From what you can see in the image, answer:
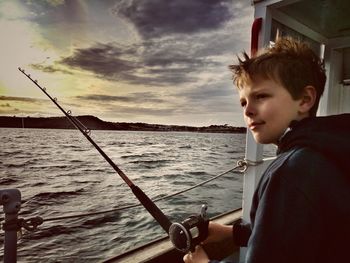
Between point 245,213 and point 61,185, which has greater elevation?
point 245,213

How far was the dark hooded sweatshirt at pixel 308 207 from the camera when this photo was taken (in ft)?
2.94

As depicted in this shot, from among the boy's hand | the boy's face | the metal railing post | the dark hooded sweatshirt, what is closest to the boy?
the dark hooded sweatshirt

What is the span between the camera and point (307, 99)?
4.35ft

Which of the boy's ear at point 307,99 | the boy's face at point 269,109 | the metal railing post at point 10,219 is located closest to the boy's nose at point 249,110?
the boy's face at point 269,109

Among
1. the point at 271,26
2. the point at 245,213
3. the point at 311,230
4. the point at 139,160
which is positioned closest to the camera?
the point at 311,230

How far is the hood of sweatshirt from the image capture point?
3.16 feet

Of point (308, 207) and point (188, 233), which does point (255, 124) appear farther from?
point (188, 233)

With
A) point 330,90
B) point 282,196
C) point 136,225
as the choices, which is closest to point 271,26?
point 330,90

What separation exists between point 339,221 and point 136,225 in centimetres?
2420

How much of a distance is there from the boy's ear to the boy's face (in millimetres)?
22

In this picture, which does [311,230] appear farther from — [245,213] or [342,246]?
[245,213]

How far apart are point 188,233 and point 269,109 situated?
0.71 m

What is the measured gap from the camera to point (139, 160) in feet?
228

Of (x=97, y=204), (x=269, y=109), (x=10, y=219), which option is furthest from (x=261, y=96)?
(x=97, y=204)
